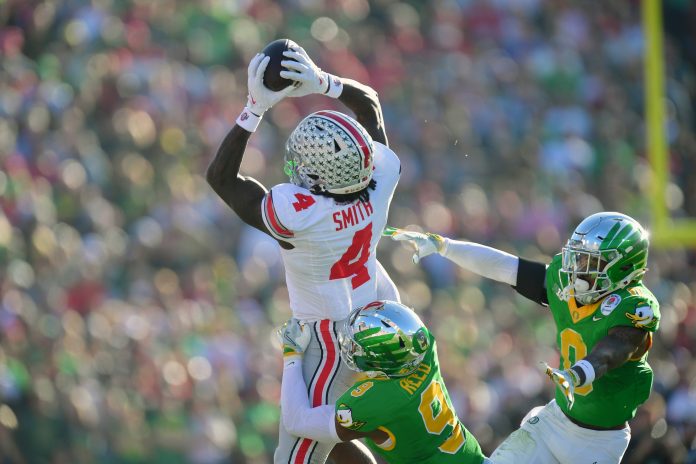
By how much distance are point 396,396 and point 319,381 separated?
2.14 ft

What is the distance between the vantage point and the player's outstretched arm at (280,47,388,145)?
220 inches

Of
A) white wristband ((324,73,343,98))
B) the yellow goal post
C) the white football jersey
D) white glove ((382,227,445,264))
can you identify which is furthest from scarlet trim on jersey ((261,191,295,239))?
the yellow goal post

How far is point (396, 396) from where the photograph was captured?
16.5ft

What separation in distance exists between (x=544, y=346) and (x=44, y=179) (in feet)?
14.9

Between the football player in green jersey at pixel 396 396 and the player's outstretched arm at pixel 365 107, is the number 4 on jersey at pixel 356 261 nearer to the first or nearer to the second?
the football player in green jersey at pixel 396 396

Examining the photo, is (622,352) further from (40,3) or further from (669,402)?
(40,3)

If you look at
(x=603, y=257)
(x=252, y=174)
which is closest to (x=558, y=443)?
(x=603, y=257)

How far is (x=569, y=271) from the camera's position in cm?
565

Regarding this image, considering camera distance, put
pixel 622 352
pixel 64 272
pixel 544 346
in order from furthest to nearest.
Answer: pixel 544 346, pixel 64 272, pixel 622 352

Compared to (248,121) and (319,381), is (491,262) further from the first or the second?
(248,121)

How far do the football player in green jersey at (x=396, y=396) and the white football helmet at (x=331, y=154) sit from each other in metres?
0.60

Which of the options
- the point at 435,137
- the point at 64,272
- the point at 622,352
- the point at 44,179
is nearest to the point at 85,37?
the point at 44,179

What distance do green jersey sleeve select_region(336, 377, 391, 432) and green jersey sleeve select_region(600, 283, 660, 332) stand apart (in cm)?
108

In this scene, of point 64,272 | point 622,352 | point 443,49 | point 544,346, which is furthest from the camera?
point 443,49
